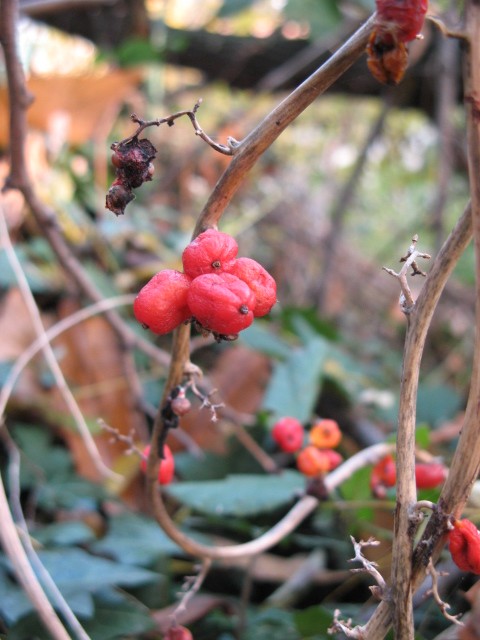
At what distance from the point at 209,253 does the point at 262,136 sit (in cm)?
10

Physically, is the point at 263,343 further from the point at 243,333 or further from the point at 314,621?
the point at 314,621

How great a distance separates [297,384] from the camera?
1161mm

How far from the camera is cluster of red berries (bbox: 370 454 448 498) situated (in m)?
0.76

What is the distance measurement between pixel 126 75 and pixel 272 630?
1651 mm

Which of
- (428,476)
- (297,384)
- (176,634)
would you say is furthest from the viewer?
(297,384)

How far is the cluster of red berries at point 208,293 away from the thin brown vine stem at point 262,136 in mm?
27

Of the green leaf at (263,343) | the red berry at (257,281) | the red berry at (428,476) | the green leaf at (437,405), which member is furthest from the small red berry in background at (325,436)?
the green leaf at (437,405)

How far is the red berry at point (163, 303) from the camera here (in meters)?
0.48

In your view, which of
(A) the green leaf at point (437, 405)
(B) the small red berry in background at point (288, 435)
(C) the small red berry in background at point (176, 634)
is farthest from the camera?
(A) the green leaf at point (437, 405)

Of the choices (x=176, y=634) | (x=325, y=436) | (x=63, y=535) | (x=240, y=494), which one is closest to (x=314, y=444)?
(x=325, y=436)

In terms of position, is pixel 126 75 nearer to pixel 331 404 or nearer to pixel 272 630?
pixel 331 404

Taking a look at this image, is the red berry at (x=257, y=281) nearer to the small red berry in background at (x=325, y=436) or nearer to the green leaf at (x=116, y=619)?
the small red berry in background at (x=325, y=436)

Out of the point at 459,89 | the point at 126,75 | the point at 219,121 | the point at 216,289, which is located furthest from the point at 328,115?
the point at 216,289

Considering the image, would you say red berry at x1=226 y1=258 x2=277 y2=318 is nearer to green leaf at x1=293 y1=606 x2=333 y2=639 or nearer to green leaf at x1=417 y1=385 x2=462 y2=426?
green leaf at x1=293 y1=606 x2=333 y2=639
